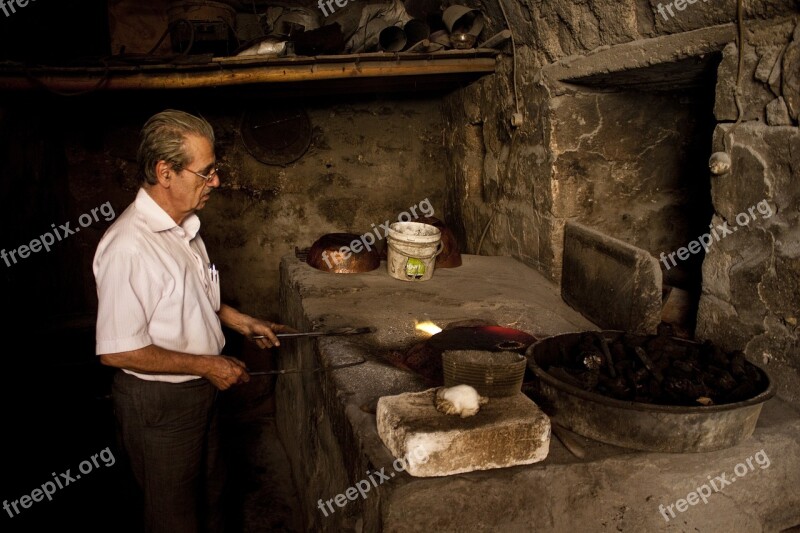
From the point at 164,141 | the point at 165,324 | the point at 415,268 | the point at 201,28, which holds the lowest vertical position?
the point at 415,268

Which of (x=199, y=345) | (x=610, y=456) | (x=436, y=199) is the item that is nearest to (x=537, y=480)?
(x=610, y=456)

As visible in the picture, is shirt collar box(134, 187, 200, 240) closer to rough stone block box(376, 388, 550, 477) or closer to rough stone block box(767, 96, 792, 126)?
rough stone block box(376, 388, 550, 477)

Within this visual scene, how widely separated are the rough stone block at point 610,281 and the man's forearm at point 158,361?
2.12m

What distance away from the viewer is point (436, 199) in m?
7.16

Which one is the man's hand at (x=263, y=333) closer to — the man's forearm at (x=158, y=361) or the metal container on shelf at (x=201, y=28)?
the man's forearm at (x=158, y=361)

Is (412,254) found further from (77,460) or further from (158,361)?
(77,460)

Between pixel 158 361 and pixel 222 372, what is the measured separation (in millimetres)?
261

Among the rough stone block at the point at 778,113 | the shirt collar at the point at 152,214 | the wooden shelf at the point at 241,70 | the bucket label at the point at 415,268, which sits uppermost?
the wooden shelf at the point at 241,70

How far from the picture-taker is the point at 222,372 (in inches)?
93.9

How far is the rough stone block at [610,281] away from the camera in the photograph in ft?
9.71

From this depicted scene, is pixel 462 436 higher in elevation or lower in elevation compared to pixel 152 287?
lower

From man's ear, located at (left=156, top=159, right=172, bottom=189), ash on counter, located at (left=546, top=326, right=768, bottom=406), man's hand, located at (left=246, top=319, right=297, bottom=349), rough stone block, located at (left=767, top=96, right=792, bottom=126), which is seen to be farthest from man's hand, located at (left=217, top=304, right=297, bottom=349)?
rough stone block, located at (left=767, top=96, right=792, bottom=126)

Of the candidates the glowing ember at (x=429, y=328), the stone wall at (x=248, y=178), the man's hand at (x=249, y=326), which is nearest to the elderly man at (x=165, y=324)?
the man's hand at (x=249, y=326)

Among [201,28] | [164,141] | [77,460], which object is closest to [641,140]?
→ [164,141]
